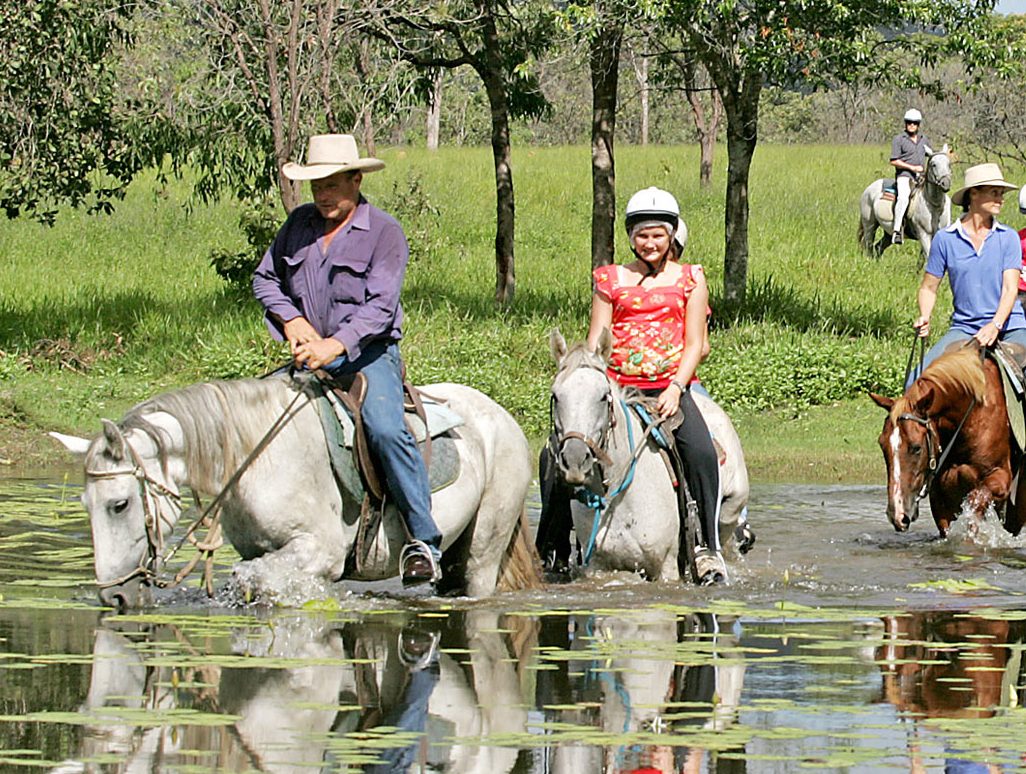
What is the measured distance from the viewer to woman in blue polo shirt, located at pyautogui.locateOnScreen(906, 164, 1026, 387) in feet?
39.2

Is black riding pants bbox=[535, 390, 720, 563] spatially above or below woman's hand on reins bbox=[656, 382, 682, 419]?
below

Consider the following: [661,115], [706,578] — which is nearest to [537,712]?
[706,578]

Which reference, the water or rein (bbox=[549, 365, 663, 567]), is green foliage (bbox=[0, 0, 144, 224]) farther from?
rein (bbox=[549, 365, 663, 567])

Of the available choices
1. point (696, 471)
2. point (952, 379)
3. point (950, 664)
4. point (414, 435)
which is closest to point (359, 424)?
point (414, 435)

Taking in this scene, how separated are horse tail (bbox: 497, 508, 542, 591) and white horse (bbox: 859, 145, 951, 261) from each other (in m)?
15.3

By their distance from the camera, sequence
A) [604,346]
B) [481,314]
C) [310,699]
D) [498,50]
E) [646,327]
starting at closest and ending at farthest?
[310,699] < [604,346] < [646,327] < [481,314] < [498,50]

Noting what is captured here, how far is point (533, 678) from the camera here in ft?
23.1

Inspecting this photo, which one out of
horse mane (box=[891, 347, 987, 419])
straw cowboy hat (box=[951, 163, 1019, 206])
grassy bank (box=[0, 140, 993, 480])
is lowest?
grassy bank (box=[0, 140, 993, 480])

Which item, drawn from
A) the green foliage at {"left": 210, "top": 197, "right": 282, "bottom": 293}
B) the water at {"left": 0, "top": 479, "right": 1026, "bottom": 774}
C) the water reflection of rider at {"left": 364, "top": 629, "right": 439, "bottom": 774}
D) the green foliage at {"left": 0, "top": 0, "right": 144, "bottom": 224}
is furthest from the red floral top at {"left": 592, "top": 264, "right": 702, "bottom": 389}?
the green foliage at {"left": 210, "top": 197, "right": 282, "bottom": 293}

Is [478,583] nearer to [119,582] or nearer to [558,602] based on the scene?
[558,602]

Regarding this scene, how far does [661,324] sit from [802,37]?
1230 centimetres

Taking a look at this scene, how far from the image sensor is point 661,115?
73.8 m

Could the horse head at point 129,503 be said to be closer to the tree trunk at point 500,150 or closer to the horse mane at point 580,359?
the horse mane at point 580,359

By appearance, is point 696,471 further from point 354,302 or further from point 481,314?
point 481,314
